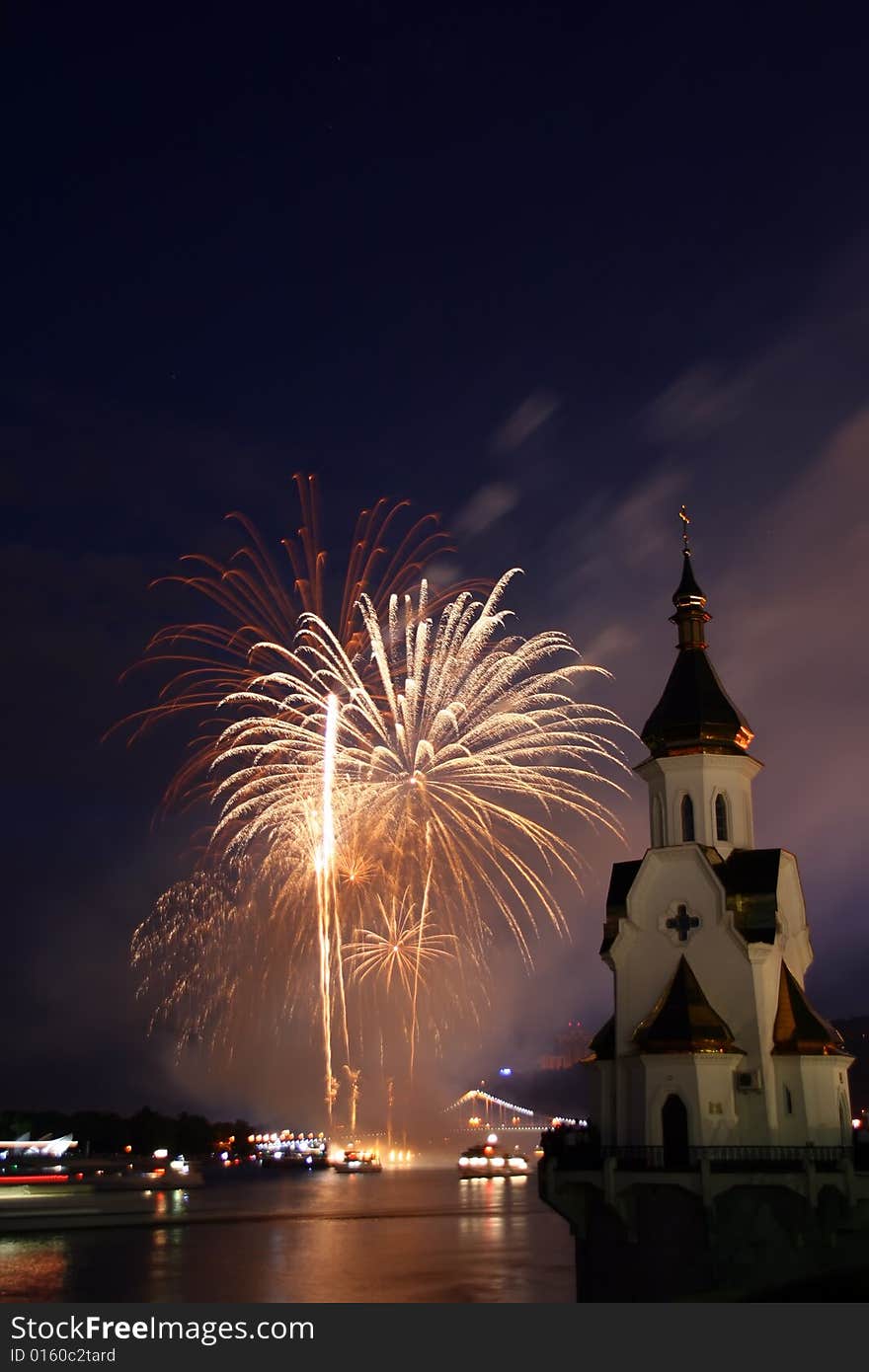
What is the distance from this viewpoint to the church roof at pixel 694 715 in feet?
115

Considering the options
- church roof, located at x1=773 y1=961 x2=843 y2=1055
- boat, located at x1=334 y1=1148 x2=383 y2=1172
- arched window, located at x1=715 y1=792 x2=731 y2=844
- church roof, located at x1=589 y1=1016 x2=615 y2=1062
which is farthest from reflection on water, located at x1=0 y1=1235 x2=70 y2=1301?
boat, located at x1=334 y1=1148 x2=383 y2=1172

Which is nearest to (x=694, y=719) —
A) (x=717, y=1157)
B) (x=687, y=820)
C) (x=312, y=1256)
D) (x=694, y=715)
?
(x=694, y=715)

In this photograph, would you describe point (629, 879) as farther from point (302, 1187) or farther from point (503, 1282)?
point (302, 1187)

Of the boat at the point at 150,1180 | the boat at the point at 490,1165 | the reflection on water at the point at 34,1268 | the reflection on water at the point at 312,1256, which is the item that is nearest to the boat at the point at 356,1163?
the boat at the point at 490,1165

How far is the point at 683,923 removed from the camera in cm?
3300

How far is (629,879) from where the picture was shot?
3547 cm

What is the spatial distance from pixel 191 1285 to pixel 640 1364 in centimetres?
3608

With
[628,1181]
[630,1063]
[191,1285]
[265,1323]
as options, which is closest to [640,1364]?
[265,1323]

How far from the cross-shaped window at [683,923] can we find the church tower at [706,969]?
0.03m

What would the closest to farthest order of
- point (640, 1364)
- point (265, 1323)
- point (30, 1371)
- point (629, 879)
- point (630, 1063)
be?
point (640, 1364), point (30, 1371), point (265, 1323), point (630, 1063), point (629, 879)

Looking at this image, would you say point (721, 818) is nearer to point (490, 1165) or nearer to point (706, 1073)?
point (706, 1073)

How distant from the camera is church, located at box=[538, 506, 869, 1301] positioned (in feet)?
95.5

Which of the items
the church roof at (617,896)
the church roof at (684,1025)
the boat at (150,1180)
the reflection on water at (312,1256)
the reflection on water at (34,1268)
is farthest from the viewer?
the boat at (150,1180)

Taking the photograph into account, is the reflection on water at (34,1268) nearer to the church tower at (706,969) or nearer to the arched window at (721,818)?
the church tower at (706,969)
